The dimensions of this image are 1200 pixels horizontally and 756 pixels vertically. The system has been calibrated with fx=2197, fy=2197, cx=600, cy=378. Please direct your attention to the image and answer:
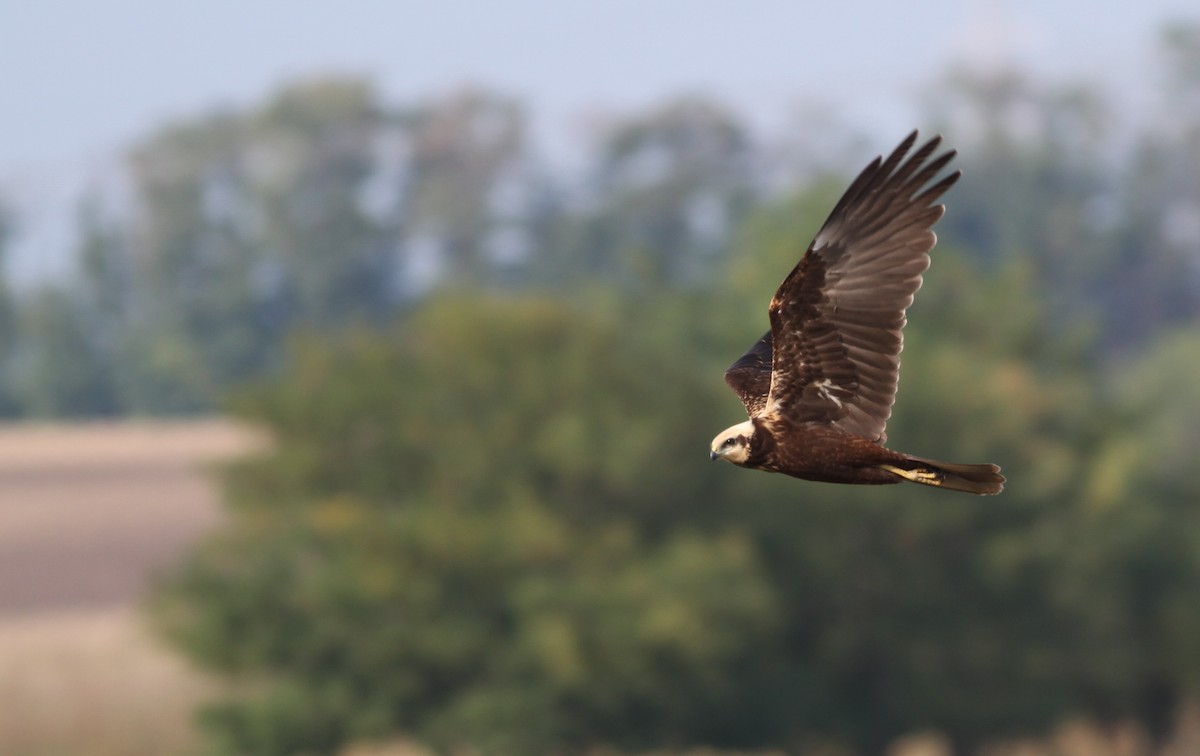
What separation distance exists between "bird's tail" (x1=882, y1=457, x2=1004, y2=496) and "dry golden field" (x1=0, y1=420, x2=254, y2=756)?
54.6 feet

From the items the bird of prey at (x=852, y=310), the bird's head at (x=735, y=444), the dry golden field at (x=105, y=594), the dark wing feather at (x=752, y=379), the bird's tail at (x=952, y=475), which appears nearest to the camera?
the bird's tail at (x=952, y=475)

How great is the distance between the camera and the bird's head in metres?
→ 5.98

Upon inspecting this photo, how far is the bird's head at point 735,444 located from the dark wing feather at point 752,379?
→ 471 millimetres

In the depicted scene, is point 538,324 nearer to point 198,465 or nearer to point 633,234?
point 198,465

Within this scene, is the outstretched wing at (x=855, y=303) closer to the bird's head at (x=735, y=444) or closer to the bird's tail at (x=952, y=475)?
the bird's head at (x=735, y=444)

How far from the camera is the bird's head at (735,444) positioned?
5.98 metres

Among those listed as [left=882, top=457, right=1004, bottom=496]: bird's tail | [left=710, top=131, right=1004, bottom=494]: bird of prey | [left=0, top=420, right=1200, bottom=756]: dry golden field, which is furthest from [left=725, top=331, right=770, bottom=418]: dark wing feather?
[left=0, top=420, right=1200, bottom=756]: dry golden field

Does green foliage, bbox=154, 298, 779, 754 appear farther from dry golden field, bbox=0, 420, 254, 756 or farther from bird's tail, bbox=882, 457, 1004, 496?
bird's tail, bbox=882, 457, 1004, 496

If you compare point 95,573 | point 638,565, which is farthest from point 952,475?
point 95,573

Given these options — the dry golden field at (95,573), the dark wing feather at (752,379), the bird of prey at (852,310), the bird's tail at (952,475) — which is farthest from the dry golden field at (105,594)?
the bird's tail at (952,475)

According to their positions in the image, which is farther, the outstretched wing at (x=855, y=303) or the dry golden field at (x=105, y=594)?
the dry golden field at (x=105, y=594)

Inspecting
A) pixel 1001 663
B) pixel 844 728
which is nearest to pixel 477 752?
pixel 844 728

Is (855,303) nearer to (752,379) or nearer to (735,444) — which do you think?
(735,444)

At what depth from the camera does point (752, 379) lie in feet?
23.0
